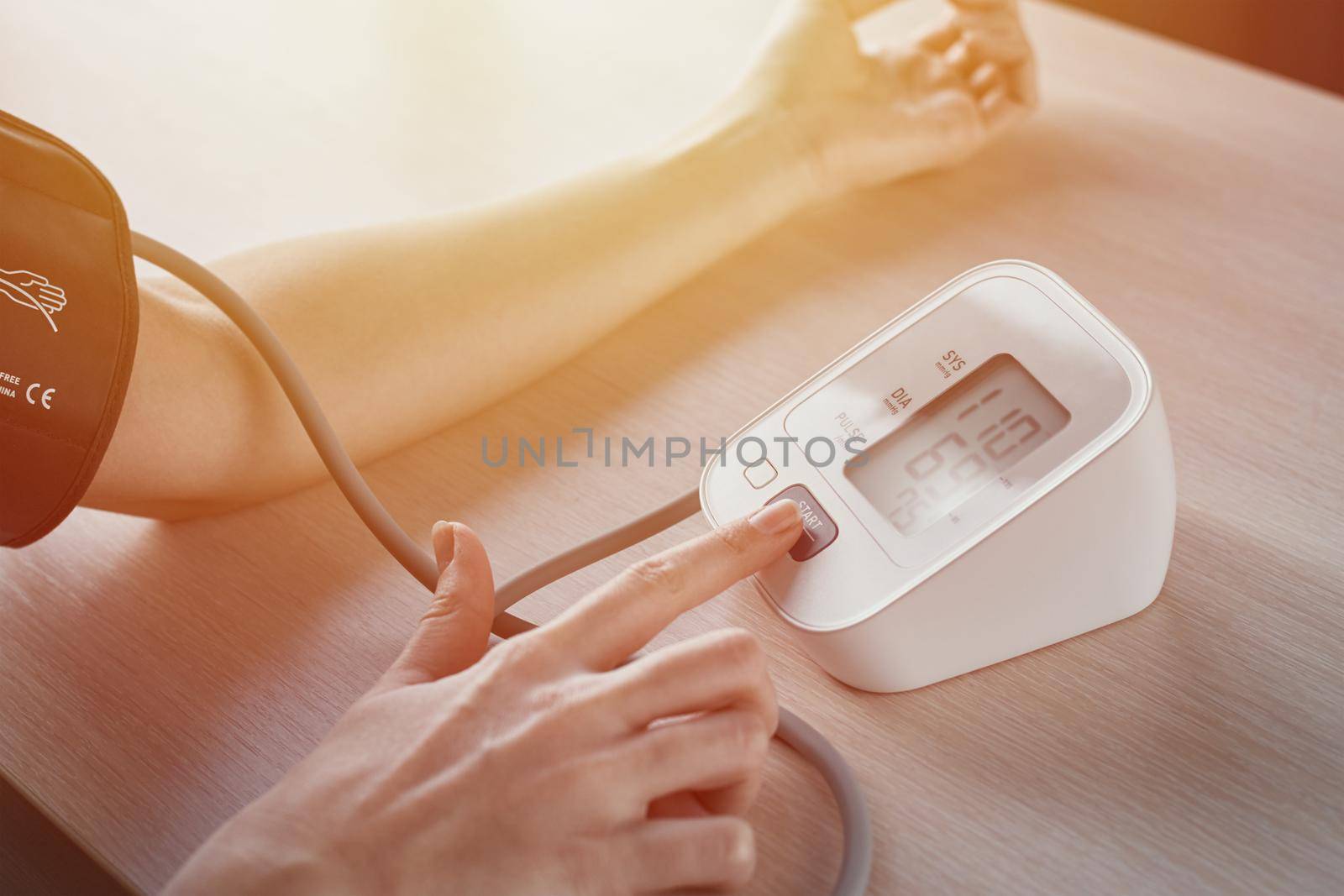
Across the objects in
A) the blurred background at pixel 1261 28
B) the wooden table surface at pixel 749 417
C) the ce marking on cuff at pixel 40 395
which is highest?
the ce marking on cuff at pixel 40 395

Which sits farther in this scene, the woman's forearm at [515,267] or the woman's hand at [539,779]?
the woman's forearm at [515,267]

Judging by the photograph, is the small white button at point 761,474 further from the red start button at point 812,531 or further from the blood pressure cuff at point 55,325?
the blood pressure cuff at point 55,325

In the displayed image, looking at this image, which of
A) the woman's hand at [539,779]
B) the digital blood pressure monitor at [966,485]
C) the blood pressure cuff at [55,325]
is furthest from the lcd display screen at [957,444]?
the blood pressure cuff at [55,325]

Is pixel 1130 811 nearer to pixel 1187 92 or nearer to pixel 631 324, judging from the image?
pixel 631 324

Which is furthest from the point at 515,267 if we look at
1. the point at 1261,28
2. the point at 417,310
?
the point at 1261,28

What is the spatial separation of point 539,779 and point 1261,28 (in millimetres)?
1637

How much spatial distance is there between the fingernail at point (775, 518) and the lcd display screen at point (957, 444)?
4 centimetres

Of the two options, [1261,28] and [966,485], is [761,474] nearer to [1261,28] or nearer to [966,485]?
[966,485]

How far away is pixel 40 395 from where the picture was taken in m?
0.48

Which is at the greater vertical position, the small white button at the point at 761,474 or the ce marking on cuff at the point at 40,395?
the ce marking on cuff at the point at 40,395

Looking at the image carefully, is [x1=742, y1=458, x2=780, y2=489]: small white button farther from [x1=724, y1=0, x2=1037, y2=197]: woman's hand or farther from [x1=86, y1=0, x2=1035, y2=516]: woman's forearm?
[x1=724, y1=0, x2=1037, y2=197]: woman's hand

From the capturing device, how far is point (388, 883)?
0.37m

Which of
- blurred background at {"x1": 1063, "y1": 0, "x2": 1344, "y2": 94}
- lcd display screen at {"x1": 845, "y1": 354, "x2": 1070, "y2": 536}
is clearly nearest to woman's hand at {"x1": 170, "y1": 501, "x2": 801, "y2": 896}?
lcd display screen at {"x1": 845, "y1": 354, "x2": 1070, "y2": 536}

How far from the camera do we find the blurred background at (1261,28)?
149 cm
